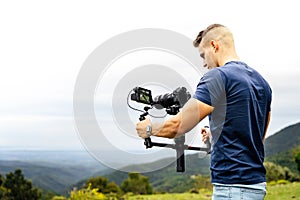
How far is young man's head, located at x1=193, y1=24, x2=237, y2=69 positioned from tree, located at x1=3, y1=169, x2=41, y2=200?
13.1 metres

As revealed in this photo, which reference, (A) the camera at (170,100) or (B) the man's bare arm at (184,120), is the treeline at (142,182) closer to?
(A) the camera at (170,100)

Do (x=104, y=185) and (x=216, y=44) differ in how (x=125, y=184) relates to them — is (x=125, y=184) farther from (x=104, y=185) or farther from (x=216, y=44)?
(x=216, y=44)

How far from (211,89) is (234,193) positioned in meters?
0.46

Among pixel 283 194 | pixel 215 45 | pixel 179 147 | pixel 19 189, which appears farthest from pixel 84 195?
pixel 215 45

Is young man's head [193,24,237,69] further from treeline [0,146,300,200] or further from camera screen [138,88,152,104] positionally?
treeline [0,146,300,200]

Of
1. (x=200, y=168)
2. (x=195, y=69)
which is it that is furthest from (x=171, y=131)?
(x=200, y=168)

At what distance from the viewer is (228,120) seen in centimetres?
246

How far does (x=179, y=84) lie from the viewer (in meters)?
2.66

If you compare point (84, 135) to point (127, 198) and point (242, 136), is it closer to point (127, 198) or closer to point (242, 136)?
point (242, 136)

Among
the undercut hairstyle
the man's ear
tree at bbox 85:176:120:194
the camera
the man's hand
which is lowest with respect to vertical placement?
tree at bbox 85:176:120:194

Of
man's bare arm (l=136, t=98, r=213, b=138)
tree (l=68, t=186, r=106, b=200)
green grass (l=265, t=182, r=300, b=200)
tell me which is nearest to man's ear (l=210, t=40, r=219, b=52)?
man's bare arm (l=136, t=98, r=213, b=138)

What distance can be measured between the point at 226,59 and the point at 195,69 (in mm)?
188

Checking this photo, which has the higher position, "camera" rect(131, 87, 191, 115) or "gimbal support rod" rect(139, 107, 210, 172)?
"camera" rect(131, 87, 191, 115)

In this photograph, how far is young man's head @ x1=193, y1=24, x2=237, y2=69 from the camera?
2.54m
